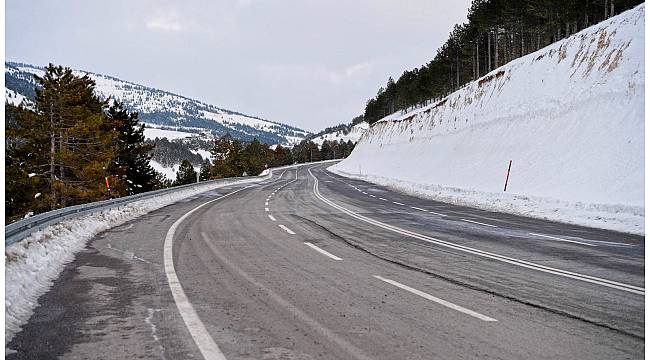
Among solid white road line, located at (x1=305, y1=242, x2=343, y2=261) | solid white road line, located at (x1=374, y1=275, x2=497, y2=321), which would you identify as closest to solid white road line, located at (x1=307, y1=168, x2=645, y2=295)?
solid white road line, located at (x1=374, y1=275, x2=497, y2=321)

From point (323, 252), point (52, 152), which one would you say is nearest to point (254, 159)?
point (52, 152)

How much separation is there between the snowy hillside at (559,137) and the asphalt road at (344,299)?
278 inches

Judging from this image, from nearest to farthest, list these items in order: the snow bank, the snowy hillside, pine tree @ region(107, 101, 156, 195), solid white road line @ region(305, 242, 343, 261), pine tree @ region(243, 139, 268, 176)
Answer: the snow bank → solid white road line @ region(305, 242, 343, 261) → the snowy hillside → pine tree @ region(107, 101, 156, 195) → pine tree @ region(243, 139, 268, 176)

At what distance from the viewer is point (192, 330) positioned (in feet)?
14.6

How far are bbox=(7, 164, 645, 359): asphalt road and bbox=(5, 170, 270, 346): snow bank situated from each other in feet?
0.61

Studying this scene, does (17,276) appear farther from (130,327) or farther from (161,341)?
(161,341)

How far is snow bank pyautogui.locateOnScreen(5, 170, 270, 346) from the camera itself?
5.03 m

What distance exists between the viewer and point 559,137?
84.1ft

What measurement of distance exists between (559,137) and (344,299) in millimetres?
24637

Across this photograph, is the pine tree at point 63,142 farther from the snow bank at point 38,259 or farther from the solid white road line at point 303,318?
the solid white road line at point 303,318

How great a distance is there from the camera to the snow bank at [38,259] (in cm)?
503

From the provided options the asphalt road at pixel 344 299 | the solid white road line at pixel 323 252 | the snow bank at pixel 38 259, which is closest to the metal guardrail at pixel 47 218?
the snow bank at pixel 38 259

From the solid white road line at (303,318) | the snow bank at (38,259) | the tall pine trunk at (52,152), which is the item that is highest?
the tall pine trunk at (52,152)

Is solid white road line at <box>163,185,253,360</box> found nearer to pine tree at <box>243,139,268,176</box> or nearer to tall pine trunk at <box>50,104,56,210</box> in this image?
tall pine trunk at <box>50,104,56,210</box>
